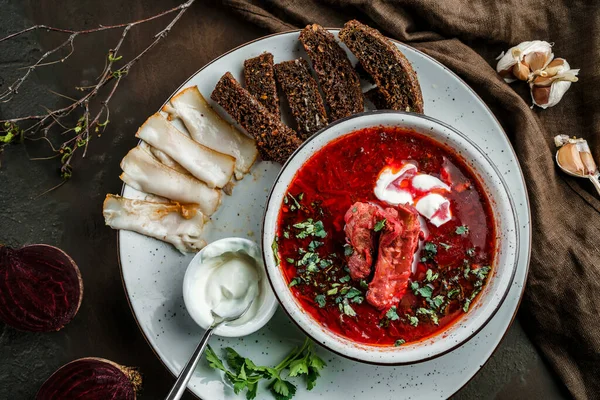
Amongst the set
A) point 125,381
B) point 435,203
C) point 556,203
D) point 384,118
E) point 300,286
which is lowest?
point 125,381

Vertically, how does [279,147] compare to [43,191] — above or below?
above

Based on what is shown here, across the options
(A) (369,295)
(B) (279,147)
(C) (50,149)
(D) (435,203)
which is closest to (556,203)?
(D) (435,203)

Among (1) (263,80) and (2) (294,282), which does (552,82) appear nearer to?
(1) (263,80)

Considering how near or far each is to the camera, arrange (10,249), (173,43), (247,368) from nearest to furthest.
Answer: (247,368), (10,249), (173,43)

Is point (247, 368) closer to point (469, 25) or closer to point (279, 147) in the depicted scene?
point (279, 147)

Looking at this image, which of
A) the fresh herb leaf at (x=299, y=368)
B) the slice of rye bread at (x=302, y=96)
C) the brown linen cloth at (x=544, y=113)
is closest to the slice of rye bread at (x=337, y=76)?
the slice of rye bread at (x=302, y=96)

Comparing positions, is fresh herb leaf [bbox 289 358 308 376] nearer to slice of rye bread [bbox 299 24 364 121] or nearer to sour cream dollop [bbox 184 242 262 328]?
sour cream dollop [bbox 184 242 262 328]

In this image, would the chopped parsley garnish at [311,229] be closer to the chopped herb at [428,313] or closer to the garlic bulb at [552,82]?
the chopped herb at [428,313]

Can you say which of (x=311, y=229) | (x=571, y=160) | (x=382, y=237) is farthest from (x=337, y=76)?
(x=571, y=160)
